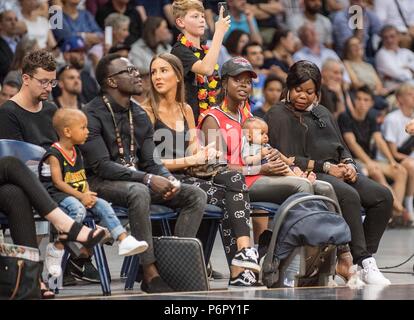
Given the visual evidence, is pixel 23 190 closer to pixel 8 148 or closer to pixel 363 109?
pixel 8 148

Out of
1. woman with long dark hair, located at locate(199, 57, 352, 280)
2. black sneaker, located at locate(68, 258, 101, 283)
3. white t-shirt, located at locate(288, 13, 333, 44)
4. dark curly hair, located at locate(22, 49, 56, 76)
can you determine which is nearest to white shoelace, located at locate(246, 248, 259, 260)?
woman with long dark hair, located at locate(199, 57, 352, 280)

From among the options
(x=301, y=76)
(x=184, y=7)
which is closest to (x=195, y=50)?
(x=184, y=7)

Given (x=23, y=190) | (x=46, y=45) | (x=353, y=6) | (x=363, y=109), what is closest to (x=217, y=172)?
(x=23, y=190)

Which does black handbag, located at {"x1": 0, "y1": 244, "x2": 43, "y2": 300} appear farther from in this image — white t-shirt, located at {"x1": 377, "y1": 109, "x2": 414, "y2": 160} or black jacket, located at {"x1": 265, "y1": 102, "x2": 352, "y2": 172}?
white t-shirt, located at {"x1": 377, "y1": 109, "x2": 414, "y2": 160}

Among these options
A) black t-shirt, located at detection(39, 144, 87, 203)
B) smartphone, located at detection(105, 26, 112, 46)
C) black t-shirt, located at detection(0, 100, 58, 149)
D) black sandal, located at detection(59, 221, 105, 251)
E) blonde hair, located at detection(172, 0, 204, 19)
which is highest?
blonde hair, located at detection(172, 0, 204, 19)

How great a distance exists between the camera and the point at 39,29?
38.2 ft

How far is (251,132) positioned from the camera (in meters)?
8.45

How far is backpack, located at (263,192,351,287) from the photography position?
756cm

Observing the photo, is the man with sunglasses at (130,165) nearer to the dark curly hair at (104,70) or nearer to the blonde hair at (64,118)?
the dark curly hair at (104,70)

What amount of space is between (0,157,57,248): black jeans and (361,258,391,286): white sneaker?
89.3 inches

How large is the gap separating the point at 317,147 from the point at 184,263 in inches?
67.2

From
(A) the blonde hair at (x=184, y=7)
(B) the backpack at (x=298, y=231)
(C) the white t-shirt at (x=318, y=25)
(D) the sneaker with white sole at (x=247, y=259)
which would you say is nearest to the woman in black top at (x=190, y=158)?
(D) the sneaker with white sole at (x=247, y=259)

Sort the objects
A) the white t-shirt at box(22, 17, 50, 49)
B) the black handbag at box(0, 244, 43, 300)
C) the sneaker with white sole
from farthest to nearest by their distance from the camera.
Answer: the white t-shirt at box(22, 17, 50, 49) < the sneaker with white sole < the black handbag at box(0, 244, 43, 300)

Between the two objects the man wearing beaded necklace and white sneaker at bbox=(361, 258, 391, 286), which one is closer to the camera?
white sneaker at bbox=(361, 258, 391, 286)
